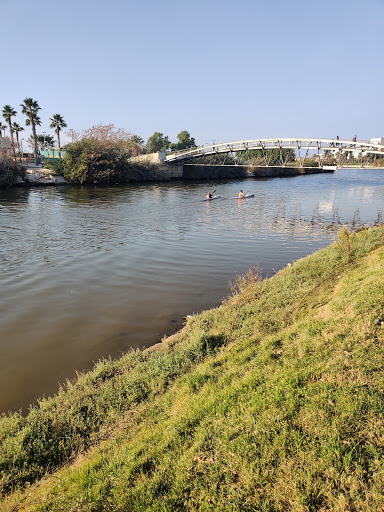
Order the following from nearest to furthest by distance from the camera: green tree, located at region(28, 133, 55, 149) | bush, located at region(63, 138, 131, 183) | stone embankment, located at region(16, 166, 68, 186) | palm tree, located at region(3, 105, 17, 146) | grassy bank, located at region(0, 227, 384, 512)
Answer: grassy bank, located at region(0, 227, 384, 512), stone embankment, located at region(16, 166, 68, 186), bush, located at region(63, 138, 131, 183), palm tree, located at region(3, 105, 17, 146), green tree, located at region(28, 133, 55, 149)

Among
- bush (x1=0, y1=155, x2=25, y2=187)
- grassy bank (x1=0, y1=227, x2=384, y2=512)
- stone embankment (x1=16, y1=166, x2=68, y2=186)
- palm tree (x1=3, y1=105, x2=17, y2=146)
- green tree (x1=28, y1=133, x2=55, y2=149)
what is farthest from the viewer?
green tree (x1=28, y1=133, x2=55, y2=149)

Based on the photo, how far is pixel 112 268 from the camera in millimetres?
15039

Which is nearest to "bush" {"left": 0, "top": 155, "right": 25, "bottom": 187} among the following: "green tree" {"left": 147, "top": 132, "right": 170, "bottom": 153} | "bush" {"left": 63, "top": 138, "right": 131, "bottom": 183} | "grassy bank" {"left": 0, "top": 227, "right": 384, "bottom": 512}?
"bush" {"left": 63, "top": 138, "right": 131, "bottom": 183}

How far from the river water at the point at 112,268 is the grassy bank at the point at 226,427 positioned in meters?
1.81

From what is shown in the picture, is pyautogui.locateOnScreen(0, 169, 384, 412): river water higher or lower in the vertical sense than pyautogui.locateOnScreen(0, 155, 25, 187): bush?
lower

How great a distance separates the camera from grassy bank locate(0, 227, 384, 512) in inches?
129

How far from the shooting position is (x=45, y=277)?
13680mm

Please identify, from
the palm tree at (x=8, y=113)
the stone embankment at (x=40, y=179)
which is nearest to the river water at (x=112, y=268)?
the stone embankment at (x=40, y=179)

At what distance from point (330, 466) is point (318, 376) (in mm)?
1448

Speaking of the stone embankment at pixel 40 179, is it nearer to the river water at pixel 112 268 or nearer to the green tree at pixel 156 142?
the river water at pixel 112 268

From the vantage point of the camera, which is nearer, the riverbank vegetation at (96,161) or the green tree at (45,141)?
the riverbank vegetation at (96,161)

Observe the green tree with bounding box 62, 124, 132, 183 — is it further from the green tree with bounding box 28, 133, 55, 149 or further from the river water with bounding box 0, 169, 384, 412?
the green tree with bounding box 28, 133, 55, 149

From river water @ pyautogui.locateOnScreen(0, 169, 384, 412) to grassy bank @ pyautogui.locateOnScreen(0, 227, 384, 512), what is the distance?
1.81m

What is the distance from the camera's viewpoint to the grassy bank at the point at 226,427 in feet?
10.8
